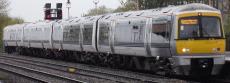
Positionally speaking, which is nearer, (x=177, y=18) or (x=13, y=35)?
(x=177, y=18)

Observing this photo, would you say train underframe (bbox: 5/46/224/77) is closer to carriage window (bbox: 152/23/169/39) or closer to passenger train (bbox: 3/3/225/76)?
passenger train (bbox: 3/3/225/76)

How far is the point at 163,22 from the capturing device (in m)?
20.1

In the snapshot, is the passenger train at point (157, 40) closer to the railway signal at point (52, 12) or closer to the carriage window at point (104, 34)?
the carriage window at point (104, 34)

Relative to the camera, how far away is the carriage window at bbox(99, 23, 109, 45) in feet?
85.2

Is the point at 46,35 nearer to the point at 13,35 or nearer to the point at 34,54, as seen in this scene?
the point at 34,54

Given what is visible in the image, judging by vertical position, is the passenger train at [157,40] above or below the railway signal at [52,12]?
below

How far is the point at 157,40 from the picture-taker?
20.4 meters

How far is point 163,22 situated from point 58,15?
45.5 meters

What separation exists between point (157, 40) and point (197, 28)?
1723mm

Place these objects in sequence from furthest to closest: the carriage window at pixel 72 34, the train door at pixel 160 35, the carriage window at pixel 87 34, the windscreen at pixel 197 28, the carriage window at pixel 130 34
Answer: the carriage window at pixel 72 34 → the carriage window at pixel 87 34 → the carriage window at pixel 130 34 → the train door at pixel 160 35 → the windscreen at pixel 197 28

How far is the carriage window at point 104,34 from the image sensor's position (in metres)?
26.0

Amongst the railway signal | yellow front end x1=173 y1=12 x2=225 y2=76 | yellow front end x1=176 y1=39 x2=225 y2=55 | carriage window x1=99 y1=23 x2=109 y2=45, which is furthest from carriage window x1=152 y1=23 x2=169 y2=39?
the railway signal

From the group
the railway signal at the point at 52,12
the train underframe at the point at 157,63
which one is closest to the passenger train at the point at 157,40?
the train underframe at the point at 157,63

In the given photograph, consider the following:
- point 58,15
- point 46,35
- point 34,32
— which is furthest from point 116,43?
point 58,15
